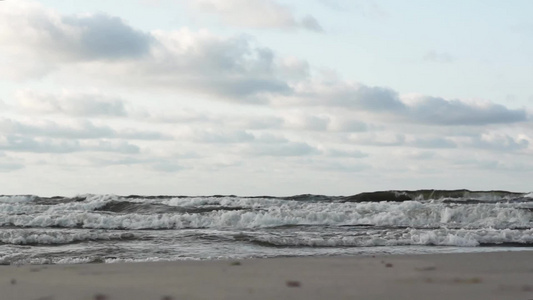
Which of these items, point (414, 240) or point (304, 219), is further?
point (304, 219)

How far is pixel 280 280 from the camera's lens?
16.8 feet

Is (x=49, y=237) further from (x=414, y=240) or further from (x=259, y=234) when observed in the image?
(x=414, y=240)

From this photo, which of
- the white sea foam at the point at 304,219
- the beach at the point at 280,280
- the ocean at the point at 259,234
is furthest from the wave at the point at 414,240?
the white sea foam at the point at 304,219

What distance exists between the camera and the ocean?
964 cm

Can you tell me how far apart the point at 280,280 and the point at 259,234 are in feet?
22.2

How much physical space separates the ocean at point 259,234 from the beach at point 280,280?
2660 mm

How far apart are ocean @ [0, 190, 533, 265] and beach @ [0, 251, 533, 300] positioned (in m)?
2.66

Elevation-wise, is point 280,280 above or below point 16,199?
below

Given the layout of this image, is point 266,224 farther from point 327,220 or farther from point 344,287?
point 344,287

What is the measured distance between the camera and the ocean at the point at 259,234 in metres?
9.64

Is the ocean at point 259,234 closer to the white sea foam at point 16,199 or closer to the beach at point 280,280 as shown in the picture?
the beach at point 280,280

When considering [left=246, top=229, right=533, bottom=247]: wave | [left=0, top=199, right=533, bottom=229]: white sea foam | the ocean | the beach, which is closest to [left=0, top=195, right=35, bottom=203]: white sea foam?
the ocean

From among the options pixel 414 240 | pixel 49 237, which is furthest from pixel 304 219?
pixel 49 237

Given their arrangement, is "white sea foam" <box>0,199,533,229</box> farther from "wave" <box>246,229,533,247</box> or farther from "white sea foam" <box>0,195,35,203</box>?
"white sea foam" <box>0,195,35,203</box>
